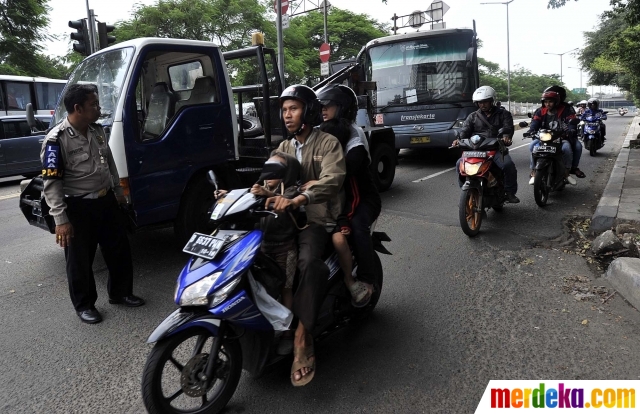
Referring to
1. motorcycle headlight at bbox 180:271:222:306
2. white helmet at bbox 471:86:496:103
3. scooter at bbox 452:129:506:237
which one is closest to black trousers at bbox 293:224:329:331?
motorcycle headlight at bbox 180:271:222:306

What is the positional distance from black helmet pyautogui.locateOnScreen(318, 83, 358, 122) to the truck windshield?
94.4 inches

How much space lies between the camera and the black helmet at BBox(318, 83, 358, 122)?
327cm

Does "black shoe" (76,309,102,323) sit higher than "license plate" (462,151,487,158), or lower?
lower

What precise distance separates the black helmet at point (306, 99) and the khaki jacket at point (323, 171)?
0.14 metres

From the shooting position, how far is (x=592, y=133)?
13.0 meters

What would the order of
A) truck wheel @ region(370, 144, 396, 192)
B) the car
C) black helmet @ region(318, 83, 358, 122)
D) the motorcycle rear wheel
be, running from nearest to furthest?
black helmet @ region(318, 83, 358, 122) < the motorcycle rear wheel < truck wheel @ region(370, 144, 396, 192) < the car

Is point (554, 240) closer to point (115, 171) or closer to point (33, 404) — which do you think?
point (115, 171)

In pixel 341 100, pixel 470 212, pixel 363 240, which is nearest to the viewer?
pixel 363 240

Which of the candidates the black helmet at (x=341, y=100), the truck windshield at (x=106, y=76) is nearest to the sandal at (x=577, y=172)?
the black helmet at (x=341, y=100)

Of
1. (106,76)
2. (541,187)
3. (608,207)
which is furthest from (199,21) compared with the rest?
(608,207)

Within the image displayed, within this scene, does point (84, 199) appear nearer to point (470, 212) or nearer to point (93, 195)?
point (93, 195)

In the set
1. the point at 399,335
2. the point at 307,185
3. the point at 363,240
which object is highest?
the point at 307,185

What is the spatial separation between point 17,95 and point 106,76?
12763 millimetres

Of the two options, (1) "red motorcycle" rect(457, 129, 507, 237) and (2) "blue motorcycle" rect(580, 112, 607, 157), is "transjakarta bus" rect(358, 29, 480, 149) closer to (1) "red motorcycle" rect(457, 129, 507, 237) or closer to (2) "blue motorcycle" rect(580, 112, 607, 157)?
(2) "blue motorcycle" rect(580, 112, 607, 157)
